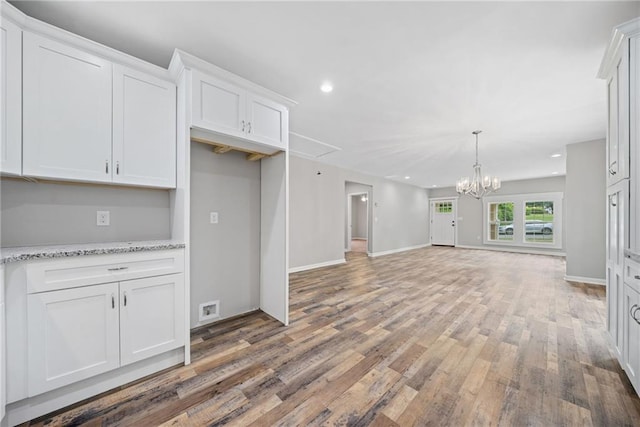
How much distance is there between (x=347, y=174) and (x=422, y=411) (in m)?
5.40

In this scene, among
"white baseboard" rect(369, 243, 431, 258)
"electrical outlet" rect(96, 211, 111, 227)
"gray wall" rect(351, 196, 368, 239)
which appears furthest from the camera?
"gray wall" rect(351, 196, 368, 239)

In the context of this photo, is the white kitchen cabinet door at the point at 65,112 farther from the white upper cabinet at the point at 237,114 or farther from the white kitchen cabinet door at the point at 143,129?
the white upper cabinet at the point at 237,114

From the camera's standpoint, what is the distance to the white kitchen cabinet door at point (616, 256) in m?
1.70

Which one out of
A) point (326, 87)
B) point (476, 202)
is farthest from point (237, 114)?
point (476, 202)

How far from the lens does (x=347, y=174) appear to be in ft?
21.0

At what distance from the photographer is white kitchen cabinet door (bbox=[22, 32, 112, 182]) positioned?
1.51 metres

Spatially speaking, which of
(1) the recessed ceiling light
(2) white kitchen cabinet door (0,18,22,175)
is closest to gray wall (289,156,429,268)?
(1) the recessed ceiling light

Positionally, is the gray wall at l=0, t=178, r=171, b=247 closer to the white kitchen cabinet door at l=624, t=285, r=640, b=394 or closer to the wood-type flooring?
the wood-type flooring

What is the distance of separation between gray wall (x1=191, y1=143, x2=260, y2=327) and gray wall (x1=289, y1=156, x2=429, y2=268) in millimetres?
2052

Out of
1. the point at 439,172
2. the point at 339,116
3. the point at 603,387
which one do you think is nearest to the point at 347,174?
the point at 439,172

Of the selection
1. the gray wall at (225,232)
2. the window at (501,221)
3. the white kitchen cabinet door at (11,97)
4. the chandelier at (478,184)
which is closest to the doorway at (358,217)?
the chandelier at (478,184)

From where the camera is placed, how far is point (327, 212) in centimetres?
575

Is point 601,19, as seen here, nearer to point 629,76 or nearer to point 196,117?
point 629,76

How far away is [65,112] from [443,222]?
419 inches
